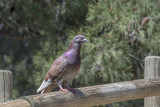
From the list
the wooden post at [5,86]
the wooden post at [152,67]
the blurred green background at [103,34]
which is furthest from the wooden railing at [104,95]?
the blurred green background at [103,34]

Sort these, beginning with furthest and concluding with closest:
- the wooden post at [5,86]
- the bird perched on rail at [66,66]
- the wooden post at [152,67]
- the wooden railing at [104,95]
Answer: the wooden post at [152,67]
the bird perched on rail at [66,66]
the wooden post at [5,86]
the wooden railing at [104,95]

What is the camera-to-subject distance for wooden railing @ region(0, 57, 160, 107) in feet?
5.17

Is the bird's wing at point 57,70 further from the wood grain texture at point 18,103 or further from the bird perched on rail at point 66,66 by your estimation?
the wood grain texture at point 18,103

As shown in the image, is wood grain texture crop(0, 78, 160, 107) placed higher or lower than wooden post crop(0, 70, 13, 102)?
lower

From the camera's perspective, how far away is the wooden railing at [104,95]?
1.58m

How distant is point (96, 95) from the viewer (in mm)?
1842

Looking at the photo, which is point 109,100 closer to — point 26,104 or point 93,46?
point 26,104

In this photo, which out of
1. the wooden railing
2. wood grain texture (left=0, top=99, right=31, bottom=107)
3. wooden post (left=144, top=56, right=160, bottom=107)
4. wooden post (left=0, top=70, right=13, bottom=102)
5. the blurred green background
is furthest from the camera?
the blurred green background

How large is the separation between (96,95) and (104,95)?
0.20 feet

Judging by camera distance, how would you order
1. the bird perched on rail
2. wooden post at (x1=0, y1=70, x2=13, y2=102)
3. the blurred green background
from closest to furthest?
wooden post at (x1=0, y1=70, x2=13, y2=102) < the bird perched on rail < the blurred green background

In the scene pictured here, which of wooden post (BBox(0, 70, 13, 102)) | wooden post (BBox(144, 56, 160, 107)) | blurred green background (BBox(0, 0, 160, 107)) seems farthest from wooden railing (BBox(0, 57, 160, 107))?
blurred green background (BBox(0, 0, 160, 107))

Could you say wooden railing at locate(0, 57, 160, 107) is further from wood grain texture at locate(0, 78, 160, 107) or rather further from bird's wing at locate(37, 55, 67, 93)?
bird's wing at locate(37, 55, 67, 93)

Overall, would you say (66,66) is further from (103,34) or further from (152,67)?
(103,34)

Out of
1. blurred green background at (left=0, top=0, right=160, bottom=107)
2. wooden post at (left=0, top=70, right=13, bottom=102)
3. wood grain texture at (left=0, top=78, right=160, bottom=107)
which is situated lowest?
wood grain texture at (left=0, top=78, right=160, bottom=107)
